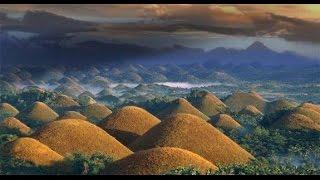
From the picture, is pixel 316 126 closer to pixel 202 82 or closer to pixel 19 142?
pixel 19 142

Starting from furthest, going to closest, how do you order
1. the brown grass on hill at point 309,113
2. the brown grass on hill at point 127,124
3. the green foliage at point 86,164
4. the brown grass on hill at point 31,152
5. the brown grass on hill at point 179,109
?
the brown grass on hill at point 179,109 < the brown grass on hill at point 309,113 < the brown grass on hill at point 127,124 < the brown grass on hill at point 31,152 < the green foliage at point 86,164

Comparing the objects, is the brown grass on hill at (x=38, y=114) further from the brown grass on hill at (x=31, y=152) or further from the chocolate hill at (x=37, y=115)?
the brown grass on hill at (x=31, y=152)

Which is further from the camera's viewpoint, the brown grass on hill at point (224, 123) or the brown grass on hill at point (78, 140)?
the brown grass on hill at point (224, 123)

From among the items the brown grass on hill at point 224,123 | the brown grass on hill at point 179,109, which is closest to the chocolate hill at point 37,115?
the brown grass on hill at point 179,109

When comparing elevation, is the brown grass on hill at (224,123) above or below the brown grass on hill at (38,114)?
above

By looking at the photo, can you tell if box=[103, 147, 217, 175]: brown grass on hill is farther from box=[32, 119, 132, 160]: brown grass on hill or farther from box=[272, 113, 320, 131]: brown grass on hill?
box=[272, 113, 320, 131]: brown grass on hill

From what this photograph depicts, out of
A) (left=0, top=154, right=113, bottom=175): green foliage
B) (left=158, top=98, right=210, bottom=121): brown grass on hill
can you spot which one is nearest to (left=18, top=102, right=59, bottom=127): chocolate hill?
(left=158, top=98, right=210, bottom=121): brown grass on hill

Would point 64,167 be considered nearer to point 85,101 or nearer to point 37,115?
point 37,115
